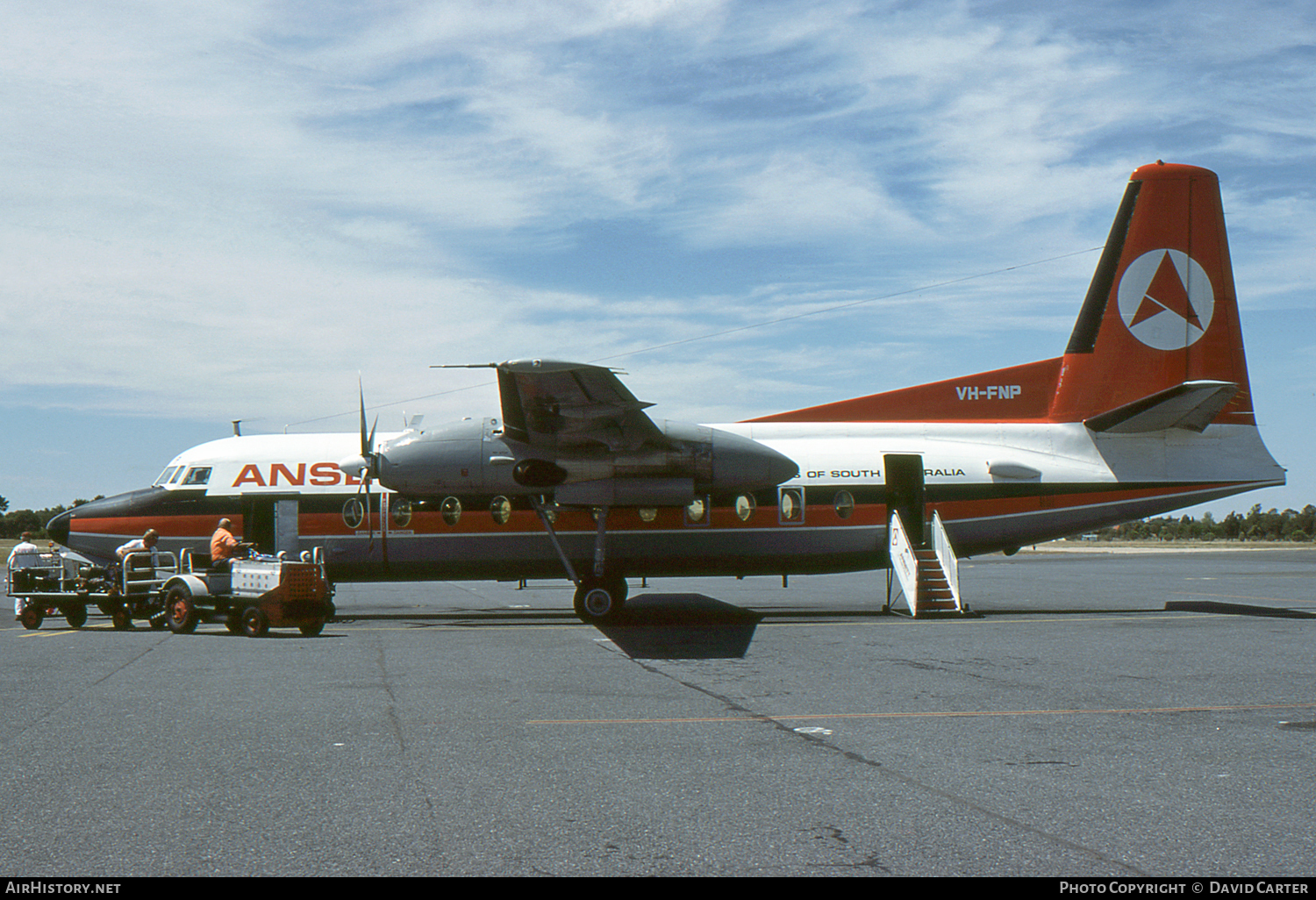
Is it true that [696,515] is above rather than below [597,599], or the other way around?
above

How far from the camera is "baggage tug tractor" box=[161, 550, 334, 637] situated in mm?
15969

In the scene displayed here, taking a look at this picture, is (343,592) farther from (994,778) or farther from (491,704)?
(994,778)

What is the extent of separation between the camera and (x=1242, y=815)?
550cm

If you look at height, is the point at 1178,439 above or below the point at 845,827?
above

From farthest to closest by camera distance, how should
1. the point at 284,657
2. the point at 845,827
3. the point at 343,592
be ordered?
the point at 343,592
the point at 284,657
the point at 845,827

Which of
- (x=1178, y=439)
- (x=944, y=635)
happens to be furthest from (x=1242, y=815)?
(x=1178, y=439)

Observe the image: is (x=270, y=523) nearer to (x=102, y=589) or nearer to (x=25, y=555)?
(x=102, y=589)

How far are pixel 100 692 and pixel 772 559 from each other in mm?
12258

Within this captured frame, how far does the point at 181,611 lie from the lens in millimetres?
16703

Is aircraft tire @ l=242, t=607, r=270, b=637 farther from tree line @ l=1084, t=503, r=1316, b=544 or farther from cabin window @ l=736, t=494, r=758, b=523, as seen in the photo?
tree line @ l=1084, t=503, r=1316, b=544

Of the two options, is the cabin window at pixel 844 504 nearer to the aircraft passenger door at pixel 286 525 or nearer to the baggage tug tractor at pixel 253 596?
the baggage tug tractor at pixel 253 596

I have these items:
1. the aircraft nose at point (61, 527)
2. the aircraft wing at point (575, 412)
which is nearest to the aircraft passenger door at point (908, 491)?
the aircraft wing at point (575, 412)

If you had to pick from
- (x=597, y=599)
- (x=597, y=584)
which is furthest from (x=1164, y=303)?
(x=597, y=599)

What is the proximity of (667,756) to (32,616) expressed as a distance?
15708 mm
